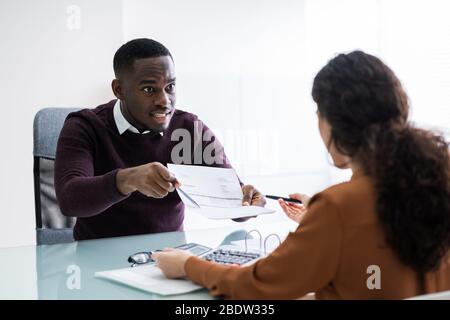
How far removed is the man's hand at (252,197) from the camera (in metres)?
1.77

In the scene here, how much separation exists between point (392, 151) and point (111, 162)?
1211 millimetres

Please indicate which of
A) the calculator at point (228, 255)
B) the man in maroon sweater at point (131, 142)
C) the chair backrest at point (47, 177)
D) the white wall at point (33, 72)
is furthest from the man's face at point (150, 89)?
the white wall at point (33, 72)

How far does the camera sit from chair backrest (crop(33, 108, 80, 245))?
2090 mm

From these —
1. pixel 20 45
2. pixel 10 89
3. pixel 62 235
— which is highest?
pixel 20 45

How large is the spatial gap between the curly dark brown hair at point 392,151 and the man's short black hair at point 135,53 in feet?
3.23

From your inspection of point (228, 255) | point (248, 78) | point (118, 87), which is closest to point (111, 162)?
point (118, 87)

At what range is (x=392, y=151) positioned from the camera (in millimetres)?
1027

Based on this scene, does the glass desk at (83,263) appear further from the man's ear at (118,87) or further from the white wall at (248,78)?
the white wall at (248,78)

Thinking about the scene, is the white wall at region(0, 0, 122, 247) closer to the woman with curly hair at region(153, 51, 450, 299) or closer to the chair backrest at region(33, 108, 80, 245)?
the chair backrest at region(33, 108, 80, 245)

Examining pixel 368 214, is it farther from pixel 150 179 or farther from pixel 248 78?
pixel 248 78
